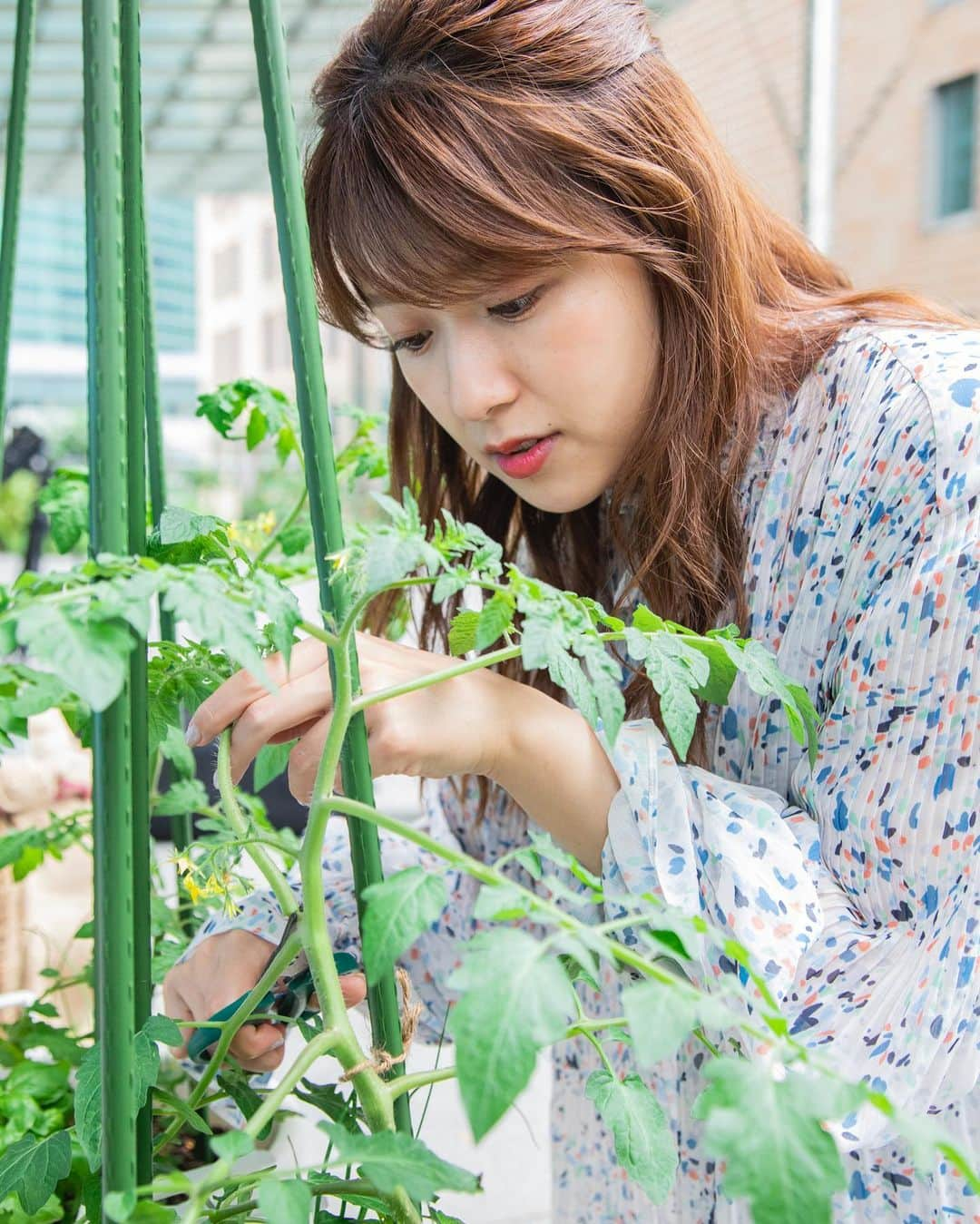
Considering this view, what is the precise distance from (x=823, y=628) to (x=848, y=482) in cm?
12

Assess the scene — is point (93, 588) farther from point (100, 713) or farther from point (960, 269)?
point (960, 269)

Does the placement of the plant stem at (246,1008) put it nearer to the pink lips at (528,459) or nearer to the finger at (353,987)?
the finger at (353,987)

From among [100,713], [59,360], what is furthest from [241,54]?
[59,360]

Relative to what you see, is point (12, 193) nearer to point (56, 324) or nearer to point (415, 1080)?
point (415, 1080)

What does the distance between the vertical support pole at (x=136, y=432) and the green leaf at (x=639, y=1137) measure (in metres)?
0.24

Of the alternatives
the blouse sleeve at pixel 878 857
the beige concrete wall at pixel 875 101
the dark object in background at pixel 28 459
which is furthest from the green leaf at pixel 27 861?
the beige concrete wall at pixel 875 101

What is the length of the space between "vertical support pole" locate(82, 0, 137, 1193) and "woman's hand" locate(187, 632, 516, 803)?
0.50ft

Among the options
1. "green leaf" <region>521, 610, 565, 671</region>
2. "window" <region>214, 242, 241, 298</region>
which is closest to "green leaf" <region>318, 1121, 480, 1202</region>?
"green leaf" <region>521, 610, 565, 671</region>

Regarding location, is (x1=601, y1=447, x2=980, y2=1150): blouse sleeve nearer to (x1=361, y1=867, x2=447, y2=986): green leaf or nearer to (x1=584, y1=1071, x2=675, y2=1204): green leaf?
(x1=584, y1=1071, x2=675, y2=1204): green leaf

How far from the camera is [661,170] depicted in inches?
37.7

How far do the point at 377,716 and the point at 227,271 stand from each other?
33686 mm

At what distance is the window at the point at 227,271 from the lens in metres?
A: 31.8

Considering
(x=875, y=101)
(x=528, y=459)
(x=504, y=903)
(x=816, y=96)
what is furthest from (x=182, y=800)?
(x=875, y=101)

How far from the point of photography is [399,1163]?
0.49m
